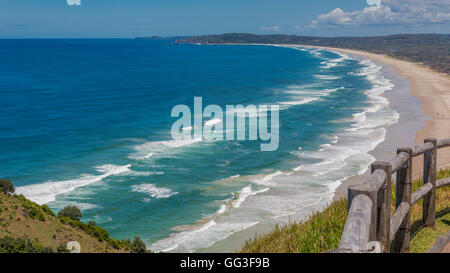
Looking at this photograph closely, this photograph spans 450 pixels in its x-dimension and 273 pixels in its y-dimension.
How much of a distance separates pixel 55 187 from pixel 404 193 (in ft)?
61.8

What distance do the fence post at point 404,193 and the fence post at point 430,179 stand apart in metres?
1.02

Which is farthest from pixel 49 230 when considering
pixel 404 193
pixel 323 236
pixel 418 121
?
pixel 418 121

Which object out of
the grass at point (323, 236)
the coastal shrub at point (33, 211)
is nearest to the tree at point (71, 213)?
the coastal shrub at point (33, 211)

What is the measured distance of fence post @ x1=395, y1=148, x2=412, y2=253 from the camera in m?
5.57

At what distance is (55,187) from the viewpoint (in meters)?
21.5

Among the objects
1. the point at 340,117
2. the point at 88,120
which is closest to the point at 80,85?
the point at 88,120

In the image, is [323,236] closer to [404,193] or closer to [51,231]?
[404,193]

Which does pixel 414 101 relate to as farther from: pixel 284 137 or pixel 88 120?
pixel 88 120

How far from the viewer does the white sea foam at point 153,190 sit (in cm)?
1978

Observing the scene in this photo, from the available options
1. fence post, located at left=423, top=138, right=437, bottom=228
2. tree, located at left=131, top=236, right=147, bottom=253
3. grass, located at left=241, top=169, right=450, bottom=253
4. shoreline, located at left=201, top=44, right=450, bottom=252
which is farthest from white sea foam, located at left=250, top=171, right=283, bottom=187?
fence post, located at left=423, top=138, right=437, bottom=228

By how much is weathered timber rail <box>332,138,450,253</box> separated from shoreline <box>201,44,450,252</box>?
604cm

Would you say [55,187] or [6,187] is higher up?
[6,187]

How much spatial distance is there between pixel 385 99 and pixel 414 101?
9.65 ft

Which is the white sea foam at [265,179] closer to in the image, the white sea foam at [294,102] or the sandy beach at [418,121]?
the sandy beach at [418,121]
